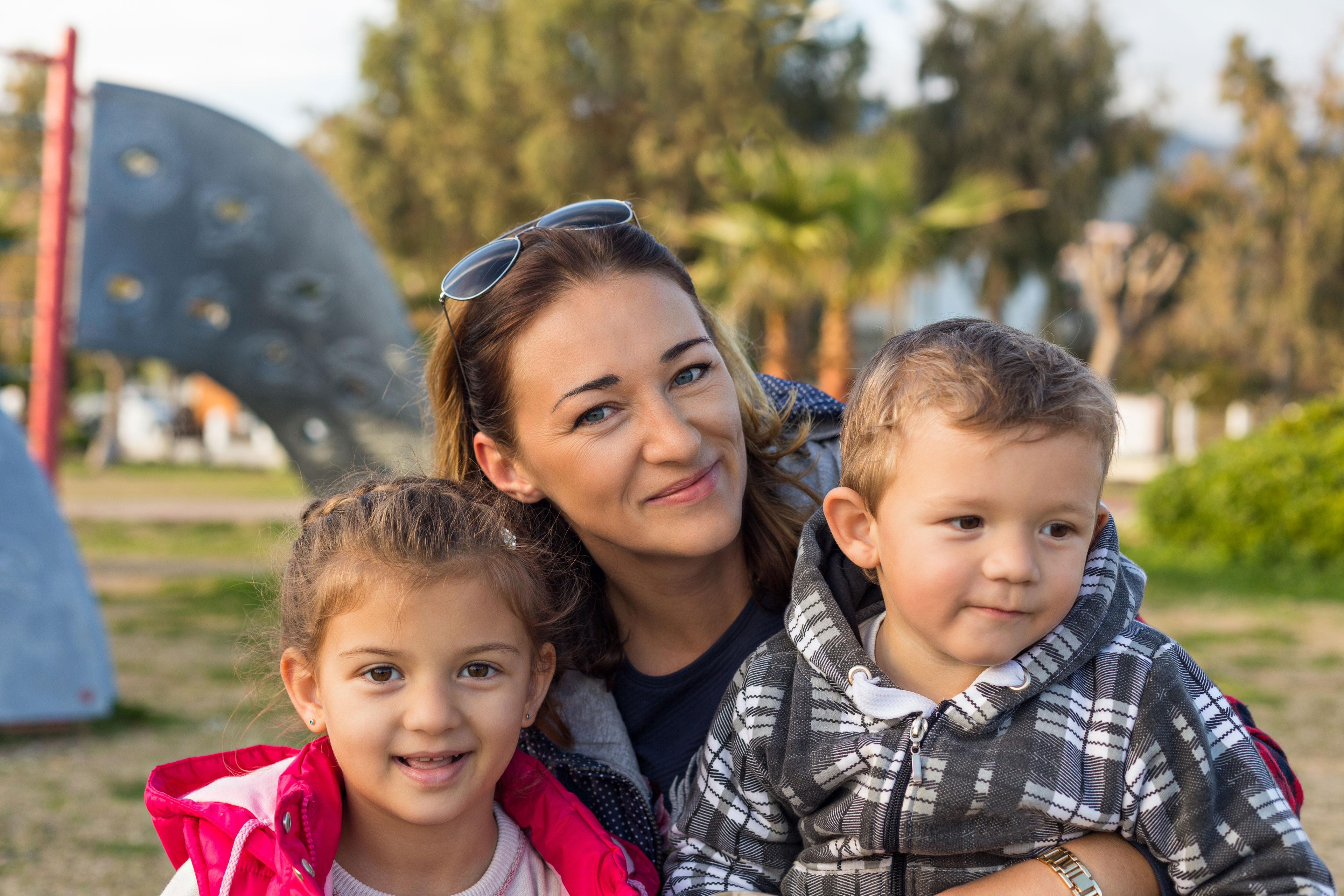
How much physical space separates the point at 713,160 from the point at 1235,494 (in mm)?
10912

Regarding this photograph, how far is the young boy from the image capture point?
1.60m

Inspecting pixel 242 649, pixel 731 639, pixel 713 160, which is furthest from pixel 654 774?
pixel 713 160

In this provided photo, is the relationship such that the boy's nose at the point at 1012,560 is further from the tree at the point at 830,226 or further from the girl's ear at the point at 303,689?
the tree at the point at 830,226

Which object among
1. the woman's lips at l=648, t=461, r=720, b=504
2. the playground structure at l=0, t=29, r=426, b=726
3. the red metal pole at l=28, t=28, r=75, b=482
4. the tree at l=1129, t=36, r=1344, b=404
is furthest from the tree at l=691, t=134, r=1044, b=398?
the tree at l=1129, t=36, r=1344, b=404

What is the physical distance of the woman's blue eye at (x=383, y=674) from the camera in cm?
172

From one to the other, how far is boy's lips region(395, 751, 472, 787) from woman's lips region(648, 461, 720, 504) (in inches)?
22.1

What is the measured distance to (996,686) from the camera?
1.67m

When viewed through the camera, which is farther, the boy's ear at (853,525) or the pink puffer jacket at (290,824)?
the boy's ear at (853,525)

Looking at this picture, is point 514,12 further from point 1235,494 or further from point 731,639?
point 731,639

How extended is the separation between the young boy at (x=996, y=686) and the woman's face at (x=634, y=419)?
315 mm

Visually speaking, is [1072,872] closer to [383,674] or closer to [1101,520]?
[1101,520]

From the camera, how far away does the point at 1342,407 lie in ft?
37.2

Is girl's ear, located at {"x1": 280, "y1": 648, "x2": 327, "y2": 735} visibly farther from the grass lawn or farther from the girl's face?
the grass lawn

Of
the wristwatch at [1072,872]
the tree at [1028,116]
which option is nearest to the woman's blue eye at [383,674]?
the wristwatch at [1072,872]
